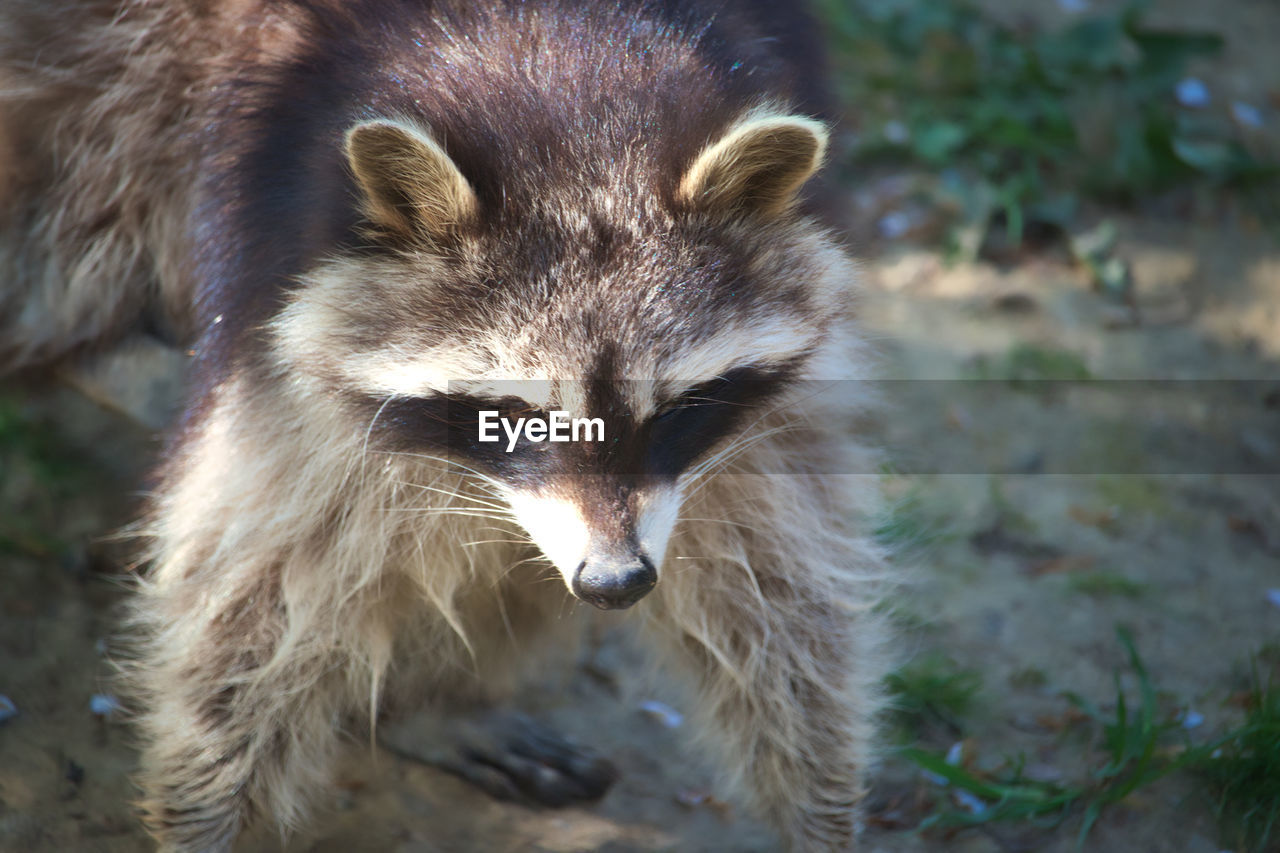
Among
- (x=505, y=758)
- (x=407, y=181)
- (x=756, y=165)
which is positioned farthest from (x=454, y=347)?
(x=505, y=758)

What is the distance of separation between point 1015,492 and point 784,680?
147cm

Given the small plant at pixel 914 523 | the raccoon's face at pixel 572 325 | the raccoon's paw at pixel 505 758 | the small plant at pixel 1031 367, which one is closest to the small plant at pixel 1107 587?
the small plant at pixel 914 523

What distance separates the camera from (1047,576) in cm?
336

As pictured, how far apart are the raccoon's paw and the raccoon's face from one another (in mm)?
1126

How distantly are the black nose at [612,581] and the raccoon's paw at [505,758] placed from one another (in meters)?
1.16

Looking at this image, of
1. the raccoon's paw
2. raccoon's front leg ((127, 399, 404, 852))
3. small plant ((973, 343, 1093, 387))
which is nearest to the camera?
raccoon's front leg ((127, 399, 404, 852))

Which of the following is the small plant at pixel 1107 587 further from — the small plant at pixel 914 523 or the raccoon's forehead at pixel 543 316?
the raccoon's forehead at pixel 543 316

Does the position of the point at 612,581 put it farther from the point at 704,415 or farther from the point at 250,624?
the point at 250,624

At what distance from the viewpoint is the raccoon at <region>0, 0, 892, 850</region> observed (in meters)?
1.85

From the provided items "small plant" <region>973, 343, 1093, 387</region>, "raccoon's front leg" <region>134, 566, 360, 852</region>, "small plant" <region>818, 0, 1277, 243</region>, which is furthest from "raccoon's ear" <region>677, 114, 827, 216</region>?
"small plant" <region>818, 0, 1277, 243</region>

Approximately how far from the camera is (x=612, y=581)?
5.94ft

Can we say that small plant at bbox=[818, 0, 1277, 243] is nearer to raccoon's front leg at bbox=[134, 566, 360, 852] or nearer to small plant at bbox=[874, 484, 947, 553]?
small plant at bbox=[874, 484, 947, 553]

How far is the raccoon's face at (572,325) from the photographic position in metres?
1.82

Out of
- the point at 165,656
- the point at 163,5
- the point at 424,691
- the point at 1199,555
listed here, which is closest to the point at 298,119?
the point at 163,5
